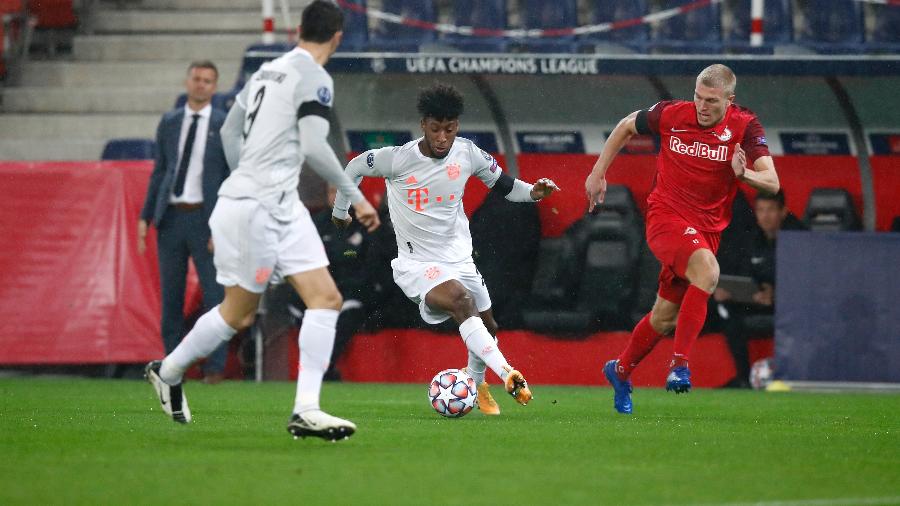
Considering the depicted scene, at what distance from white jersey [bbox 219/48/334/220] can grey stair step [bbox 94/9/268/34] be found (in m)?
10.9

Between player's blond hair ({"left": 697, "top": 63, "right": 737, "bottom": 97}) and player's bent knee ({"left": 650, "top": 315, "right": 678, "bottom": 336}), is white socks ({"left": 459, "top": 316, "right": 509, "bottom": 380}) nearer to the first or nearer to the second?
player's bent knee ({"left": 650, "top": 315, "right": 678, "bottom": 336})

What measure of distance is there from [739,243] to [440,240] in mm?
4741

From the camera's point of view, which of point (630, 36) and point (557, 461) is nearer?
point (557, 461)

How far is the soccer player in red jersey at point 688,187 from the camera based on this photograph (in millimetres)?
9422

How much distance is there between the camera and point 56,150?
16.8m

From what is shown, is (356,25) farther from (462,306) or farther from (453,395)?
(453,395)

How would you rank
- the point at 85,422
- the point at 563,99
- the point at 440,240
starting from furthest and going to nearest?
the point at 563,99, the point at 440,240, the point at 85,422

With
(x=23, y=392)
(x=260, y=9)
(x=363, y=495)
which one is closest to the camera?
(x=363, y=495)

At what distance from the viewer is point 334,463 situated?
21.0ft

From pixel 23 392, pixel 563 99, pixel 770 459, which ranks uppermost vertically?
pixel 563 99

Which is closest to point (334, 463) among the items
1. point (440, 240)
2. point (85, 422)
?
point (85, 422)

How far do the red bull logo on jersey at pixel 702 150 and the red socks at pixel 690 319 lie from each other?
83cm

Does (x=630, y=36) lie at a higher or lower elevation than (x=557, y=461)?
higher

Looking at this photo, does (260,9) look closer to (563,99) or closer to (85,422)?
(563,99)
